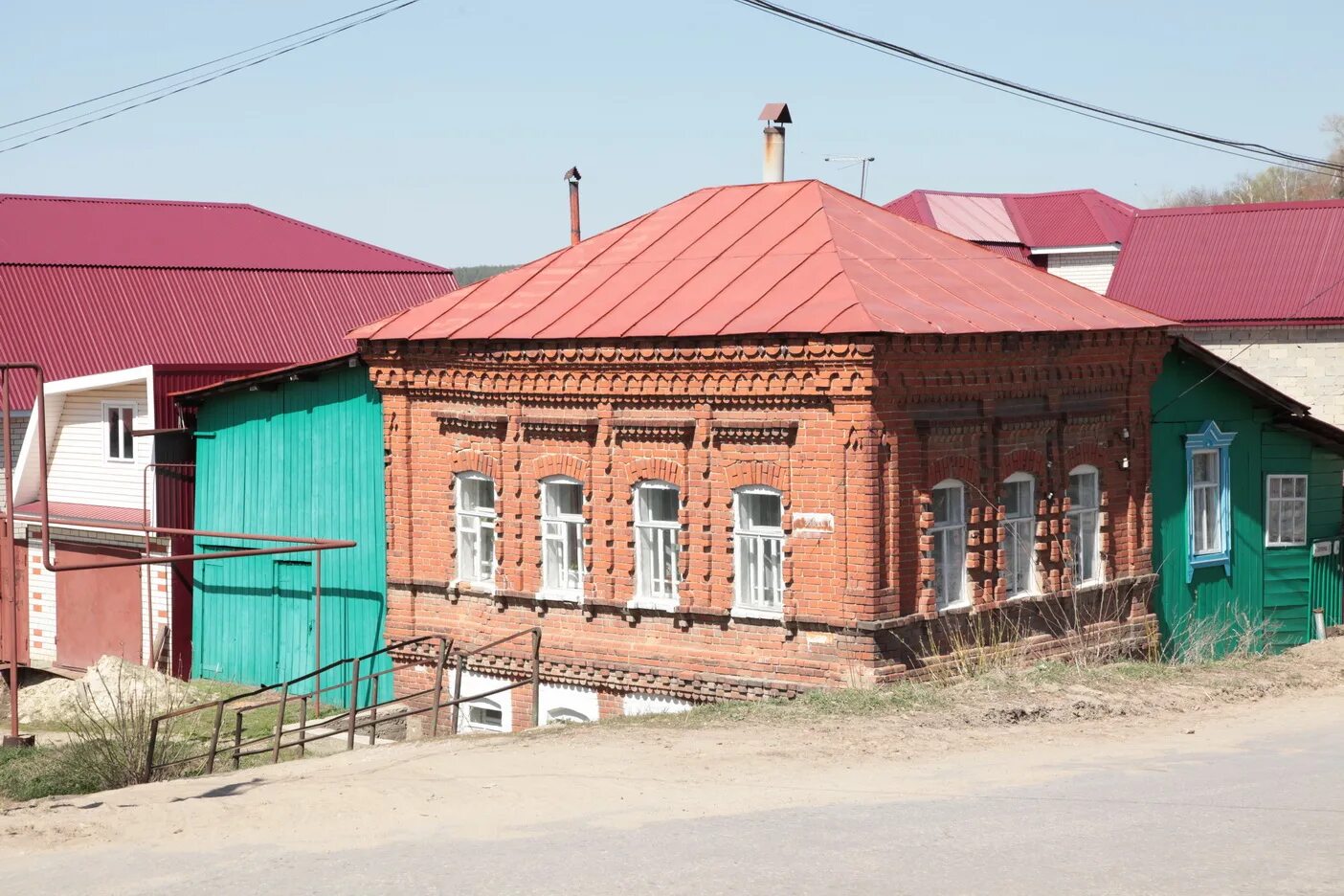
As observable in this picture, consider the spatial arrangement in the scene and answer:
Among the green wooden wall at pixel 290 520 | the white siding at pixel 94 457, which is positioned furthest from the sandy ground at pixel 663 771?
the white siding at pixel 94 457

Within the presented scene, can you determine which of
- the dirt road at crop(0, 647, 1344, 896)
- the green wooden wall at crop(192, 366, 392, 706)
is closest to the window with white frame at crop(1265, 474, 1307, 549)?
the dirt road at crop(0, 647, 1344, 896)

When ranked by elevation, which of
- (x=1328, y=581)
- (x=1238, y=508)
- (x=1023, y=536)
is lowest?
(x=1328, y=581)

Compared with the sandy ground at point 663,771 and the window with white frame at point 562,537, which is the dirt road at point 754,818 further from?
the window with white frame at point 562,537

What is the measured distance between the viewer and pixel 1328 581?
23.0m

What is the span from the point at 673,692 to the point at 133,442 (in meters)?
10.4

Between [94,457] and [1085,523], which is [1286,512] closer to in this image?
[1085,523]

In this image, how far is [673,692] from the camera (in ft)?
56.2

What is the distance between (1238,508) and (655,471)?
8.67 m

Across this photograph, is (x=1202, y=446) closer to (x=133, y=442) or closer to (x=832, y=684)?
(x=832, y=684)

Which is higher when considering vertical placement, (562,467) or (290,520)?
(562,467)

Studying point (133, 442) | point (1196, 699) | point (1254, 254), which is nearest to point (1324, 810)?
point (1196, 699)

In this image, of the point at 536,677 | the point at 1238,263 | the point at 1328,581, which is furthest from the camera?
the point at 1238,263

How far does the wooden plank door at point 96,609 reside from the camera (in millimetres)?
23453

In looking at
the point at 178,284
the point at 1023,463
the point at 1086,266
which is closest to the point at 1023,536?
the point at 1023,463
